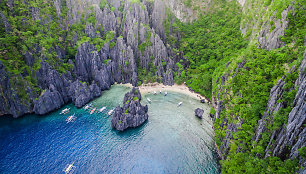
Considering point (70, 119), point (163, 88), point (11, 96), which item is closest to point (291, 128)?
point (70, 119)

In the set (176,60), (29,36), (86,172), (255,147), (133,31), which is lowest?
(86,172)

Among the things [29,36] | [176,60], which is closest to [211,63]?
[176,60]

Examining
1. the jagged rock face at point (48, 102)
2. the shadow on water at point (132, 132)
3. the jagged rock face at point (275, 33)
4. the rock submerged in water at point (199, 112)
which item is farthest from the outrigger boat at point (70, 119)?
the jagged rock face at point (275, 33)

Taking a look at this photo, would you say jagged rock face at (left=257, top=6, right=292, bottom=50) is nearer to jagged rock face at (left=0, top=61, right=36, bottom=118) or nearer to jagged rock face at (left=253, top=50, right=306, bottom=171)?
jagged rock face at (left=253, top=50, right=306, bottom=171)

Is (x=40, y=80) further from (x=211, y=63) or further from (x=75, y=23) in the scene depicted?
(x=211, y=63)

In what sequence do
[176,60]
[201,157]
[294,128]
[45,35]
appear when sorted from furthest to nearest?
1. [176,60]
2. [45,35]
3. [201,157]
4. [294,128]

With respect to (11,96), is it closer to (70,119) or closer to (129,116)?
(70,119)

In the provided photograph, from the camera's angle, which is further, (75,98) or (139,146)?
(75,98)
